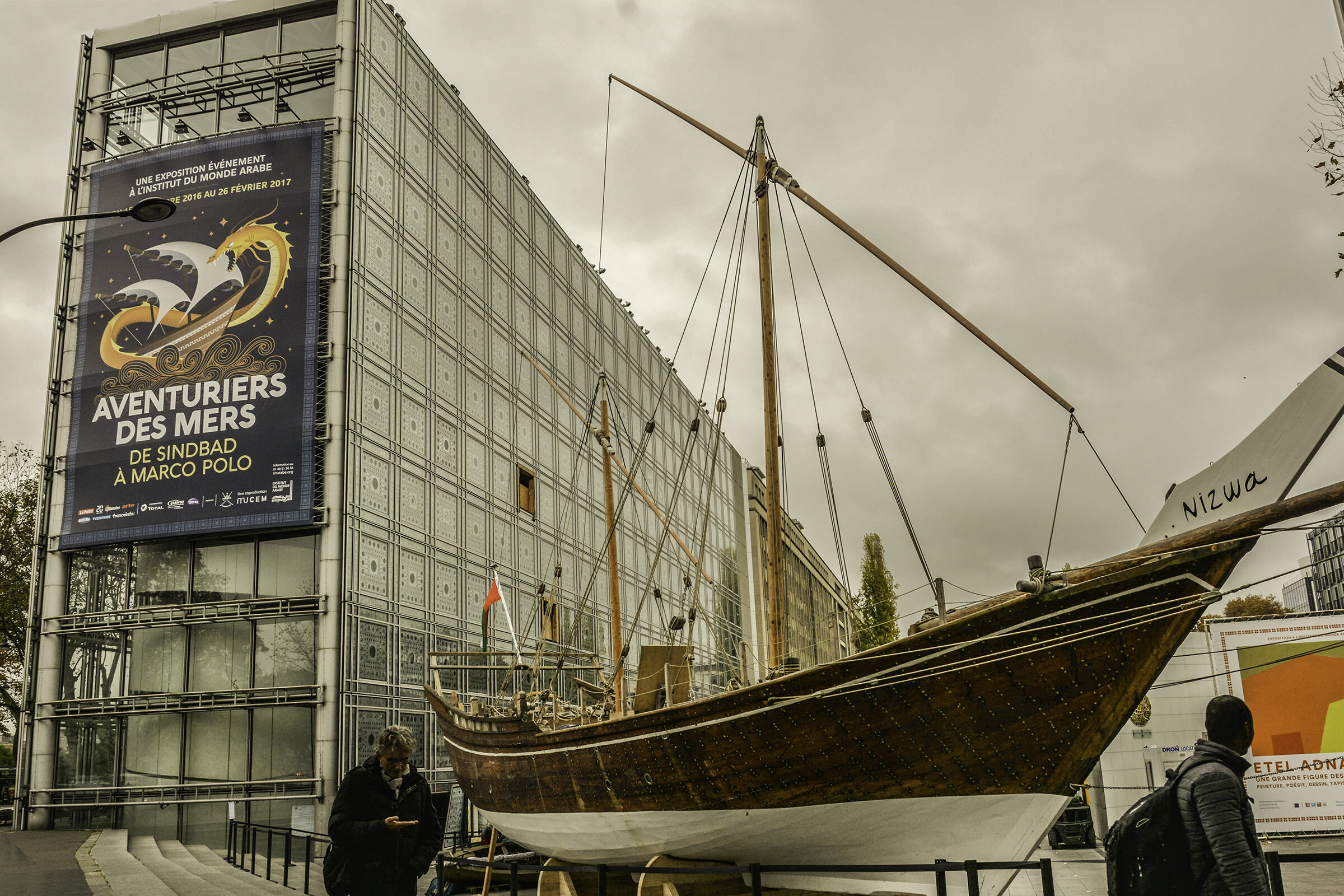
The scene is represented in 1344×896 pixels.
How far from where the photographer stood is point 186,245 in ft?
92.5

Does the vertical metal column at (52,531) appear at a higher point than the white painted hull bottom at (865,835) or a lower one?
higher

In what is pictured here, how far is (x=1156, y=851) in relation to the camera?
460cm

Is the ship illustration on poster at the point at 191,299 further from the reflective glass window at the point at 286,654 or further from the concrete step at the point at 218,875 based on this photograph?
the concrete step at the point at 218,875

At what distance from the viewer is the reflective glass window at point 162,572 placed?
86.6 ft

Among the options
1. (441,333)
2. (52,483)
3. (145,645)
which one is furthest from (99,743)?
(441,333)

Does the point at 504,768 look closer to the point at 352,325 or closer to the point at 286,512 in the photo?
the point at 286,512

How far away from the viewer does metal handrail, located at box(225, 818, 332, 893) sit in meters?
14.2

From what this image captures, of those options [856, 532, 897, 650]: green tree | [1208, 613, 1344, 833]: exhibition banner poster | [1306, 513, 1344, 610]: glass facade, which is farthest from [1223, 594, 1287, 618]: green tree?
[1208, 613, 1344, 833]: exhibition banner poster

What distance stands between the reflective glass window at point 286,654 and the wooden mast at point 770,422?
48.9 ft

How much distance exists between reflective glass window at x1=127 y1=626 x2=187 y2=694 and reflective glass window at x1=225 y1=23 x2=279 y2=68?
16.6 m

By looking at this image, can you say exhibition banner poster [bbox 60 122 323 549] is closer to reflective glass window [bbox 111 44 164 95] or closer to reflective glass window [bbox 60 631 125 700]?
reflective glass window [bbox 60 631 125 700]

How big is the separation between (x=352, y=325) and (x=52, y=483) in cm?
936

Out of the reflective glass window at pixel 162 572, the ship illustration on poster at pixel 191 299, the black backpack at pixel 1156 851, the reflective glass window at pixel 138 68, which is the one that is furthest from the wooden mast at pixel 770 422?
the reflective glass window at pixel 138 68

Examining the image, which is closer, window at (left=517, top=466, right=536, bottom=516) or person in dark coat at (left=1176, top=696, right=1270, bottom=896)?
person in dark coat at (left=1176, top=696, right=1270, bottom=896)
